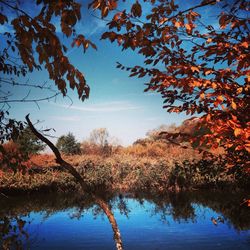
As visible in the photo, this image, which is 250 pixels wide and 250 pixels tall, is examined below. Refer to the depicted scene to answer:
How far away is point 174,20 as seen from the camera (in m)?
4.18

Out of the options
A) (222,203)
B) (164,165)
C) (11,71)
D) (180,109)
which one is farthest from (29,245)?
(164,165)

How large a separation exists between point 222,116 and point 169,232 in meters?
3.93

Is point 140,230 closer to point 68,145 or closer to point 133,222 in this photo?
point 133,222

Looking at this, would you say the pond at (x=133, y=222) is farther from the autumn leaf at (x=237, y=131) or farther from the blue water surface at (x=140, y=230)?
the autumn leaf at (x=237, y=131)

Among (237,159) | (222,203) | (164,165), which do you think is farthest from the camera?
(164,165)

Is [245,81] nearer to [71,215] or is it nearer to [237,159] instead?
[237,159]

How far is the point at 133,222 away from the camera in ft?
26.1

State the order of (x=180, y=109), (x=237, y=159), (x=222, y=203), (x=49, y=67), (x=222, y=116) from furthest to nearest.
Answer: (x=222, y=203) → (x=237, y=159) → (x=180, y=109) → (x=222, y=116) → (x=49, y=67)

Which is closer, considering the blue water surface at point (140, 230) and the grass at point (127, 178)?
the blue water surface at point (140, 230)

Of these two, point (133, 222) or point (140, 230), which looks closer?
point (140, 230)

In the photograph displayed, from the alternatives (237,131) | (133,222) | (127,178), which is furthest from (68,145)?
(237,131)

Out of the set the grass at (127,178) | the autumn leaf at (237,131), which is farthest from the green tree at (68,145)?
the autumn leaf at (237,131)

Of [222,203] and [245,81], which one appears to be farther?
[222,203]

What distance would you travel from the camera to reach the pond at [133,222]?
6.11m
